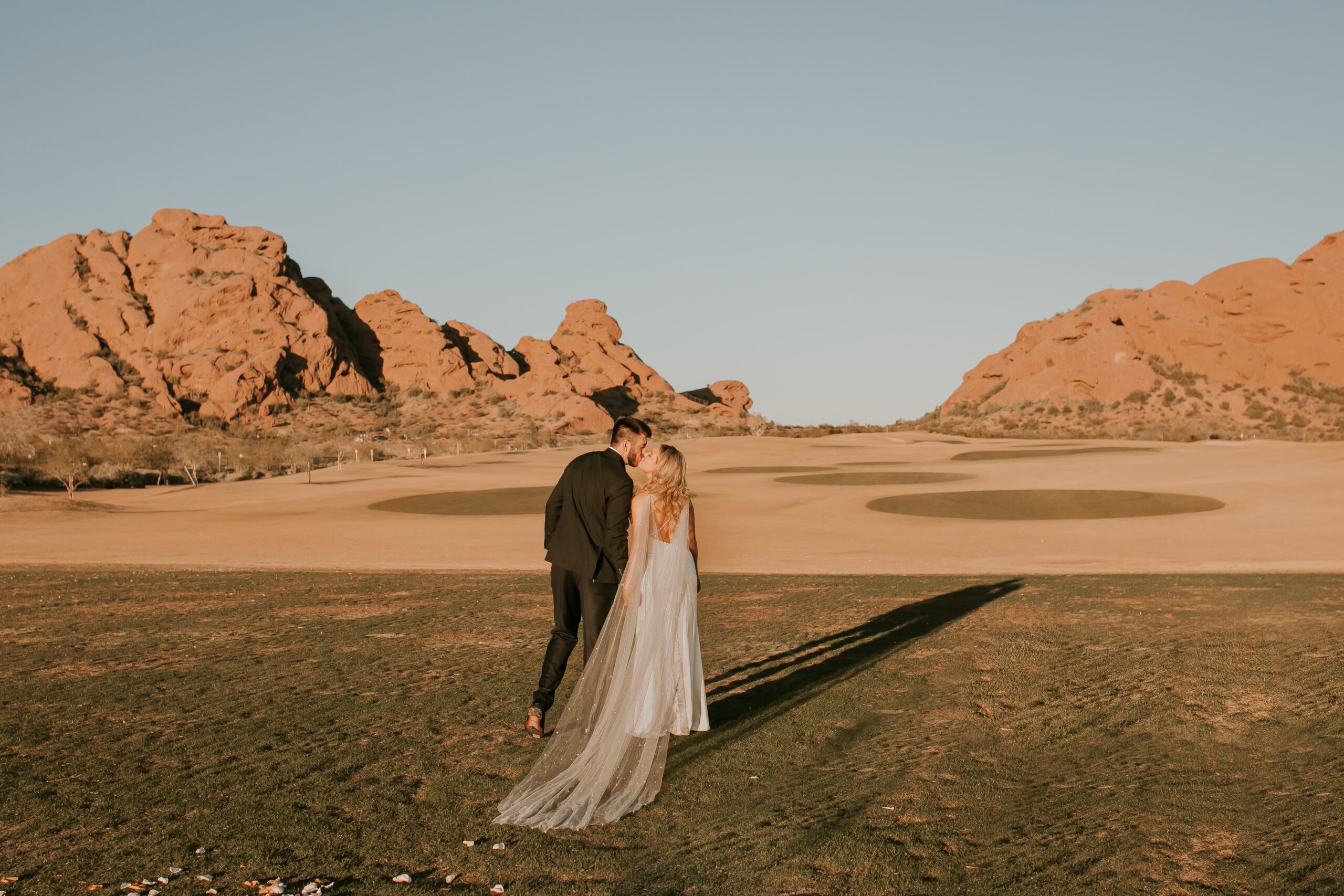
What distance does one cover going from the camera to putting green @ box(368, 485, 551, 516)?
30750mm

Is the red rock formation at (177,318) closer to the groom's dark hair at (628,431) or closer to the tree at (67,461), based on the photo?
the tree at (67,461)

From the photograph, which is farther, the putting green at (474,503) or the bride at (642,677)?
the putting green at (474,503)

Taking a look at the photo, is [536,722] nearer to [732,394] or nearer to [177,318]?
[177,318]

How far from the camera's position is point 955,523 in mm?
24844

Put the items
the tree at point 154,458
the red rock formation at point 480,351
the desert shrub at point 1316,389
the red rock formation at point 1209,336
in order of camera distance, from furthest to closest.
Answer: the red rock formation at point 480,351 → the red rock formation at point 1209,336 → the desert shrub at point 1316,389 → the tree at point 154,458

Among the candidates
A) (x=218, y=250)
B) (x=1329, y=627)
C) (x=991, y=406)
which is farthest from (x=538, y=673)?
(x=218, y=250)

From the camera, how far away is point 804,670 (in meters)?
8.96

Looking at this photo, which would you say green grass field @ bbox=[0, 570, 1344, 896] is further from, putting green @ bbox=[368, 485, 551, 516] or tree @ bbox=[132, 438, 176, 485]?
tree @ bbox=[132, 438, 176, 485]

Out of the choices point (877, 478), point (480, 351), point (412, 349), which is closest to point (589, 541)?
point (877, 478)

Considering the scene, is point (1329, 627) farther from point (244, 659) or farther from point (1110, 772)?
point (244, 659)

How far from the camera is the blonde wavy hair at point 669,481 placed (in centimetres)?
655

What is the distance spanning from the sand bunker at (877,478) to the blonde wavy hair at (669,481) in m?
32.5

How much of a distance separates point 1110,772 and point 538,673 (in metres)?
4.71

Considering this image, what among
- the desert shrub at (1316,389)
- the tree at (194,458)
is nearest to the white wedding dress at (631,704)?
the tree at (194,458)
